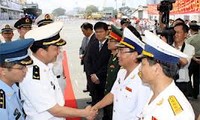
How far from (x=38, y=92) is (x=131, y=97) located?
73 cm

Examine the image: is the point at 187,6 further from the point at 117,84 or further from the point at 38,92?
the point at 38,92

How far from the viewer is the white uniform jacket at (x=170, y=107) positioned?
1702 mm

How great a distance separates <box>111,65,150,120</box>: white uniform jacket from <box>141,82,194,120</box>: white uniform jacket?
552 millimetres

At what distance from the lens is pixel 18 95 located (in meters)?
2.32

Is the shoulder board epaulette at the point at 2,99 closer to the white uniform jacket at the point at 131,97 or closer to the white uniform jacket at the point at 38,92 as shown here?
the white uniform jacket at the point at 38,92

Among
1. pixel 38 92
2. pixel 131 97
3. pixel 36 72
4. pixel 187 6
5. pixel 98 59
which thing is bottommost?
pixel 98 59

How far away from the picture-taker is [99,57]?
4.98m

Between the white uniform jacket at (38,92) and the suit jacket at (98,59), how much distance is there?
97.9 inches

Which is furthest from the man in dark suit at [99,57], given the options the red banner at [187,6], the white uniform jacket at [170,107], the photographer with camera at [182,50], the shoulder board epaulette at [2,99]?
the red banner at [187,6]

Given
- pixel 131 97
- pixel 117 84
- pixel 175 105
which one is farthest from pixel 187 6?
pixel 175 105

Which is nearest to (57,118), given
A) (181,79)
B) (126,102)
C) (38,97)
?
(38,97)

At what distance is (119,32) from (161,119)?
1499 mm

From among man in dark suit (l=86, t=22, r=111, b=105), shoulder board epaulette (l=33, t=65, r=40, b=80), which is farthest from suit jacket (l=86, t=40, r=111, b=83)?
shoulder board epaulette (l=33, t=65, r=40, b=80)

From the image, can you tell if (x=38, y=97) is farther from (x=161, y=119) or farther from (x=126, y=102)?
(x=161, y=119)
